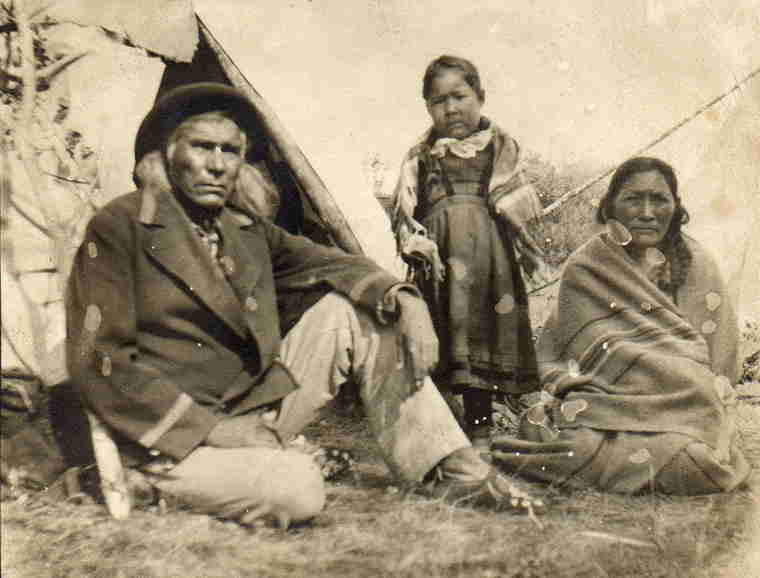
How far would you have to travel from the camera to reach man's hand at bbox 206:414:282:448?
2.67 meters

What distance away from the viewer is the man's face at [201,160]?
108 inches

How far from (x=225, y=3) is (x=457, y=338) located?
138cm

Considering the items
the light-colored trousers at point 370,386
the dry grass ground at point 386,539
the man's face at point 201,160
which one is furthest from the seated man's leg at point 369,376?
the man's face at point 201,160

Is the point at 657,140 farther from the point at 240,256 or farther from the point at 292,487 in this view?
the point at 292,487

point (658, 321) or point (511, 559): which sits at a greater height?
point (658, 321)

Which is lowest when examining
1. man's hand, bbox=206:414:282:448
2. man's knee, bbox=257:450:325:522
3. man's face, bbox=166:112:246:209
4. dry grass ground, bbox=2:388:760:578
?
dry grass ground, bbox=2:388:760:578

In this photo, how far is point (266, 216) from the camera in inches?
119

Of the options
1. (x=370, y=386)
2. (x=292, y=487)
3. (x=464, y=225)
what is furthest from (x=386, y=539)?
(x=464, y=225)

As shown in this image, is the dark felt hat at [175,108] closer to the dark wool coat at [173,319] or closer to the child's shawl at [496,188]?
the dark wool coat at [173,319]

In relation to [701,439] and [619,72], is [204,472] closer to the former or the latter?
[701,439]

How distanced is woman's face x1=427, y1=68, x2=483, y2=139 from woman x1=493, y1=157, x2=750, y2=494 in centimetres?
60

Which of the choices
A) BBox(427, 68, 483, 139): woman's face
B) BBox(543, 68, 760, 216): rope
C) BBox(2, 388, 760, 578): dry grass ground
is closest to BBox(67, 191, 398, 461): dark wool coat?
BBox(2, 388, 760, 578): dry grass ground

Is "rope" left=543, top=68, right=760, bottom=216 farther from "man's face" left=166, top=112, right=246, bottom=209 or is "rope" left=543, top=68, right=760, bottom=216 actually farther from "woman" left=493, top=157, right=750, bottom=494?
"man's face" left=166, top=112, right=246, bottom=209

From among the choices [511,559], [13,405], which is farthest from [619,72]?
[13,405]
